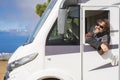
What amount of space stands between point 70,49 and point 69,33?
314 mm

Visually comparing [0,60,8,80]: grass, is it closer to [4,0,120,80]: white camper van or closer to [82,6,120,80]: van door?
[4,0,120,80]: white camper van

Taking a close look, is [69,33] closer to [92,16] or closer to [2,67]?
[92,16]

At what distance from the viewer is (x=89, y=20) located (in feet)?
27.5

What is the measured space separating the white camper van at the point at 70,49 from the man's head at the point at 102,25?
0.25 feet

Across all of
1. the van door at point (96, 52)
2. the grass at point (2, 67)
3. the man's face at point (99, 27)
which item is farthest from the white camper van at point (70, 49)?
the grass at point (2, 67)

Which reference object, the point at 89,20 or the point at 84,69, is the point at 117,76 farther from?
the point at 89,20

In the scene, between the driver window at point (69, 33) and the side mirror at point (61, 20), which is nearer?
the side mirror at point (61, 20)

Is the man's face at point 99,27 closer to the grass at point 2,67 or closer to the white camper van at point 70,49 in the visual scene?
the white camper van at point 70,49

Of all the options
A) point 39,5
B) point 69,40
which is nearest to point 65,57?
point 69,40

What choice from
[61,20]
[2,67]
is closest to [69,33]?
[61,20]

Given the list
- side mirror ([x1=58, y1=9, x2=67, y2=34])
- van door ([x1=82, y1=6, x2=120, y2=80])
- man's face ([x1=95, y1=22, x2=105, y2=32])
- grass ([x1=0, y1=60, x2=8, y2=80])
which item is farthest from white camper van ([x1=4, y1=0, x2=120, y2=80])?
grass ([x1=0, y1=60, x2=8, y2=80])

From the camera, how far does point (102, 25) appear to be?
8.38 metres

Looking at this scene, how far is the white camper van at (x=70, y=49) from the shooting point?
825 centimetres

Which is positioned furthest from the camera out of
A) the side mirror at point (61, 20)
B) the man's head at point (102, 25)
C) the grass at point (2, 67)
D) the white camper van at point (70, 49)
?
the grass at point (2, 67)
